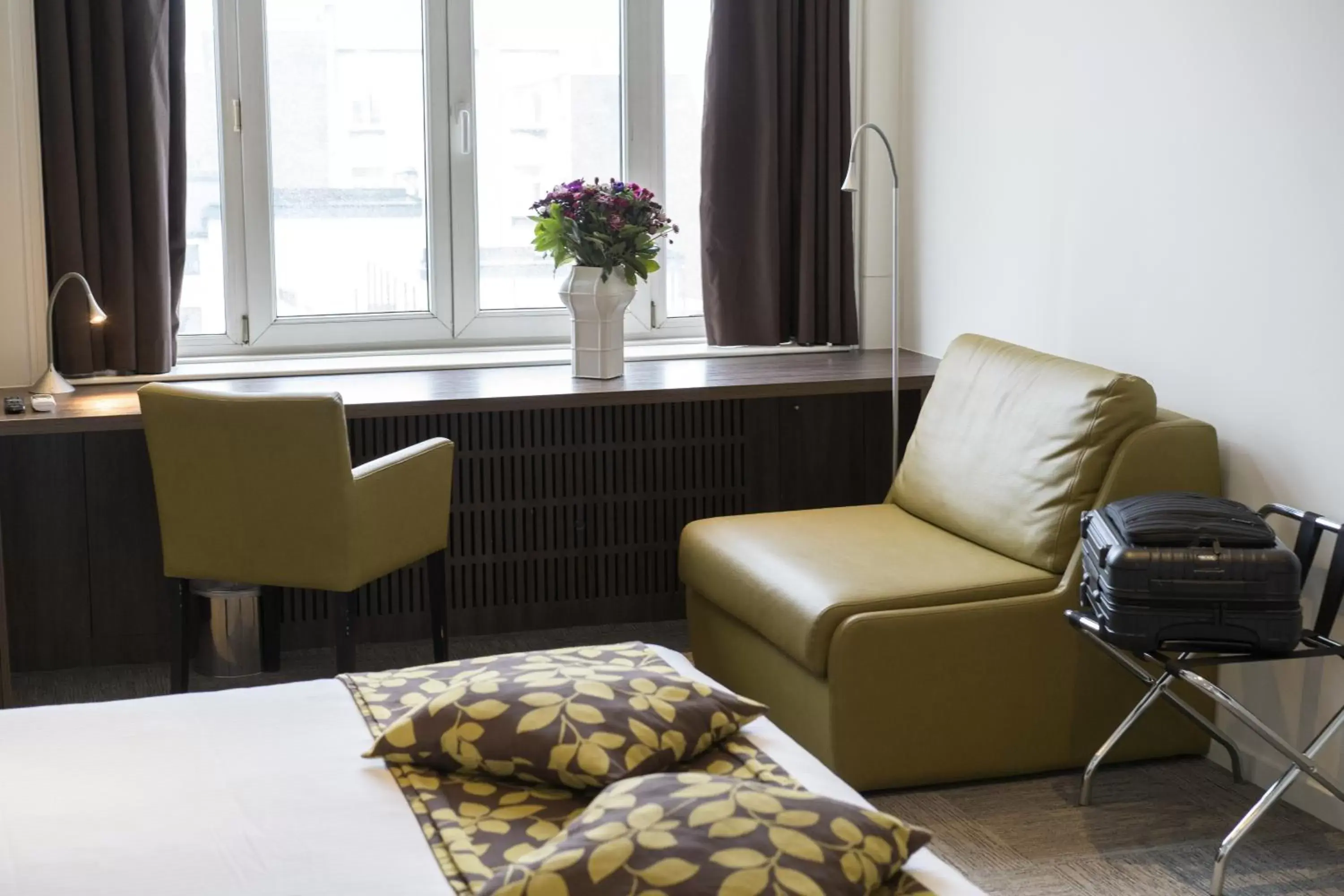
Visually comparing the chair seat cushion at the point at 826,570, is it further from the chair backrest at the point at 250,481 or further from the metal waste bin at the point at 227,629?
the metal waste bin at the point at 227,629

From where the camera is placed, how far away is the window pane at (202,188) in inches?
163

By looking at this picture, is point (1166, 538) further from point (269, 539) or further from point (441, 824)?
point (269, 539)

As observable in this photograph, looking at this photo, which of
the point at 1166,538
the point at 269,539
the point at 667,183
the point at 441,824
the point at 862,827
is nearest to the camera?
the point at 862,827

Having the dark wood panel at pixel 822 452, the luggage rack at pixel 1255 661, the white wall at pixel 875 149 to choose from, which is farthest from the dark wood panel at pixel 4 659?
the white wall at pixel 875 149

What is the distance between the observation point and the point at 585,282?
394 cm

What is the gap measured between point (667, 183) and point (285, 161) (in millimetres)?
1140

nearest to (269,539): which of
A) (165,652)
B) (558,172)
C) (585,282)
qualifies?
(165,652)

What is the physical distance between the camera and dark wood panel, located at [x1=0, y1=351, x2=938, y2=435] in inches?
138

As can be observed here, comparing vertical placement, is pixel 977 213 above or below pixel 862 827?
above

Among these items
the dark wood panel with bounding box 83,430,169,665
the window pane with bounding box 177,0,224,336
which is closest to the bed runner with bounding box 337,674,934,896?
the dark wood panel with bounding box 83,430,169,665

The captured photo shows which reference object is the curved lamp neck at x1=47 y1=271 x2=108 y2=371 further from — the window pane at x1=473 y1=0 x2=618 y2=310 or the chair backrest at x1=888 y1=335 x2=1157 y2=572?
the chair backrest at x1=888 y1=335 x2=1157 y2=572

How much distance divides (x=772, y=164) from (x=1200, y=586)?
2.21 m

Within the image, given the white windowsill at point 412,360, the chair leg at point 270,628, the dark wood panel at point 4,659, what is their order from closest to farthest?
the dark wood panel at point 4,659 < the chair leg at point 270,628 < the white windowsill at point 412,360

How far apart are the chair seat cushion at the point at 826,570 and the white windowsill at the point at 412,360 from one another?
96 cm
